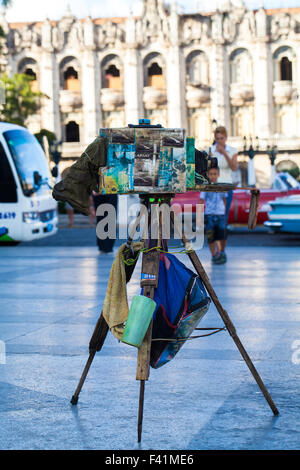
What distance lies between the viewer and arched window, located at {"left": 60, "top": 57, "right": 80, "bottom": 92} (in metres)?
66.8

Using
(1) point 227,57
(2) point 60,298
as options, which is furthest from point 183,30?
(2) point 60,298

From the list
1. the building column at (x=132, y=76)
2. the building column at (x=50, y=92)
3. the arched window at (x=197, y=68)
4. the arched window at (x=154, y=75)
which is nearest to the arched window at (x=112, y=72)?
the building column at (x=132, y=76)

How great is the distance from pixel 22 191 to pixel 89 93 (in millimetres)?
49990

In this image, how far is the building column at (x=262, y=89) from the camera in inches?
2495

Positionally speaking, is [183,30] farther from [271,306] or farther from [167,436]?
[167,436]

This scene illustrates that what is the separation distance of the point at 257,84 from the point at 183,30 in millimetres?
7101

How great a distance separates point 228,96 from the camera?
2532 inches

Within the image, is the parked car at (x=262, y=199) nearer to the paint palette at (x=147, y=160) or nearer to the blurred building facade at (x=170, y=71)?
the paint palette at (x=147, y=160)

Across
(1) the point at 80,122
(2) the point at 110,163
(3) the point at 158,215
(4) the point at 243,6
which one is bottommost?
(3) the point at 158,215

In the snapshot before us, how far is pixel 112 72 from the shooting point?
218 ft

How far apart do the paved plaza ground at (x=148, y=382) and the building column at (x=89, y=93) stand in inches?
2257

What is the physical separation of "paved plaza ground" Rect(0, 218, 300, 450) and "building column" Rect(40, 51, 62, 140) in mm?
57641

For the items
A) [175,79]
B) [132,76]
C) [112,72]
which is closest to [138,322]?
[175,79]

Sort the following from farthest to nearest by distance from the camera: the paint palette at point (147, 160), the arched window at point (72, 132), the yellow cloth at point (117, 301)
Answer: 1. the arched window at point (72, 132)
2. the yellow cloth at point (117, 301)
3. the paint palette at point (147, 160)
